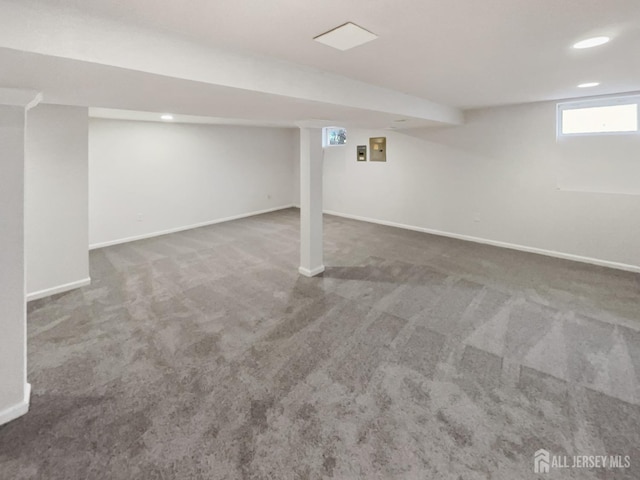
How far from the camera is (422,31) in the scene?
201cm

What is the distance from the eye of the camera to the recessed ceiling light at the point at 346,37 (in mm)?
1933

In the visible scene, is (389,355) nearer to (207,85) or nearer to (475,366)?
(475,366)

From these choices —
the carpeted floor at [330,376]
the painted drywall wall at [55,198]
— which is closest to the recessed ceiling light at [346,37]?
the carpeted floor at [330,376]

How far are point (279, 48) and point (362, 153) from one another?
232 inches

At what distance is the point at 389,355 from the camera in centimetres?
275

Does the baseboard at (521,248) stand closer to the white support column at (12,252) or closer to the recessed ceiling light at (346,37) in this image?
the recessed ceiling light at (346,37)

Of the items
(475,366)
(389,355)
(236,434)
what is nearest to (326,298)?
(389,355)

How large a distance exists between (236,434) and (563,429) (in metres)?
1.96

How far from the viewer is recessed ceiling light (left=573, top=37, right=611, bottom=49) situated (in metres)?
2.19

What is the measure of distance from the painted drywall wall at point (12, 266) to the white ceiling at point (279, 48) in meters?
0.30

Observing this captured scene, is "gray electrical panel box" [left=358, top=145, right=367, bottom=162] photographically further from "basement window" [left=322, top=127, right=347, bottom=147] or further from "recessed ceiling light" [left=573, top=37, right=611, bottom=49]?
"recessed ceiling light" [left=573, top=37, right=611, bottom=49]

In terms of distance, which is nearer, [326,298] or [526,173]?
[326,298]

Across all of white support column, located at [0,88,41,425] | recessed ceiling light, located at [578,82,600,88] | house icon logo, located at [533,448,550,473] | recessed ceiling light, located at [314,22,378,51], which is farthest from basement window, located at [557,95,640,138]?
white support column, located at [0,88,41,425]

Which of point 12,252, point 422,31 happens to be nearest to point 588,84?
point 422,31
